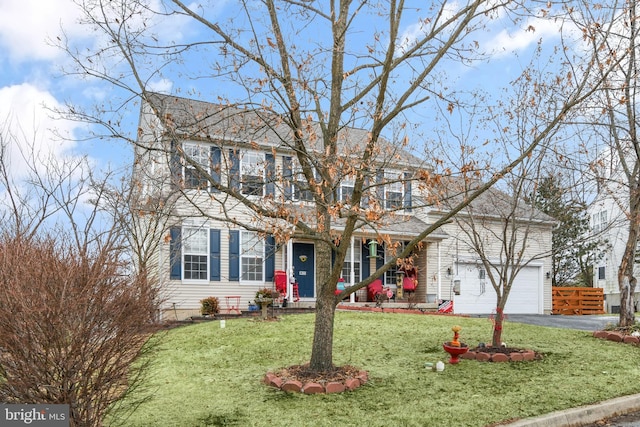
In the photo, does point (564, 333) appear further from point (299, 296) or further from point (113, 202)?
point (113, 202)

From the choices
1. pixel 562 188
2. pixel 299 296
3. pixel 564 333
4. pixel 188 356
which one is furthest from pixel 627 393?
pixel 299 296

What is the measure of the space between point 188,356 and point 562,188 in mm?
8091

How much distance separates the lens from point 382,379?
7.74 meters

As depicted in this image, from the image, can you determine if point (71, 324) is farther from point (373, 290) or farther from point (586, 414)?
point (373, 290)

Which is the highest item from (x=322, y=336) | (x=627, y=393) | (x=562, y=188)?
(x=562, y=188)

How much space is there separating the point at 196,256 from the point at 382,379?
38.1 feet

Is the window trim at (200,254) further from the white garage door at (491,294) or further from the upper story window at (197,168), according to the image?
the white garage door at (491,294)

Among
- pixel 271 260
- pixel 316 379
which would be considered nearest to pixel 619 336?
pixel 316 379

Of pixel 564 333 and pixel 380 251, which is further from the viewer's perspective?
pixel 380 251

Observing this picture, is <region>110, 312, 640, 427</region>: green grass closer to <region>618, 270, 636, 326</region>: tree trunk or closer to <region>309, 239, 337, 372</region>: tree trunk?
<region>309, 239, 337, 372</region>: tree trunk

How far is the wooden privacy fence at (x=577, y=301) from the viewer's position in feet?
81.6

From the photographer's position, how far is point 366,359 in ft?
29.9

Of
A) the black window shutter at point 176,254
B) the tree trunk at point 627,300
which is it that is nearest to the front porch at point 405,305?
the black window shutter at point 176,254

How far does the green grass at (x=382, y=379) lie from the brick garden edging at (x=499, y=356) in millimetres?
232
